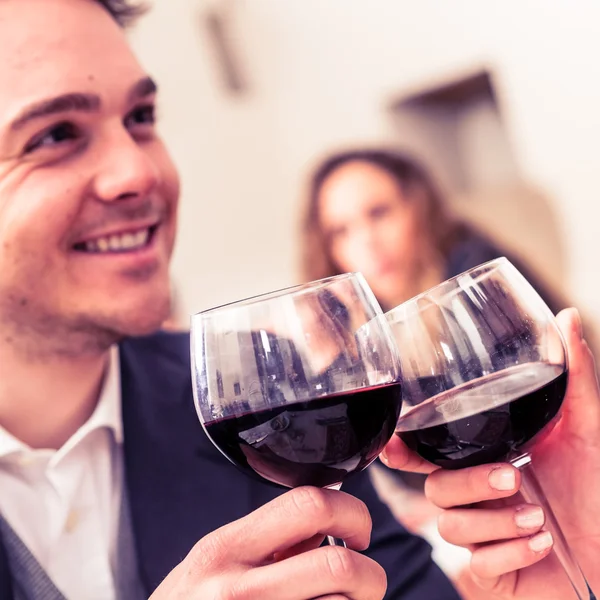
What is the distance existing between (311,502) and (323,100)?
342 centimetres

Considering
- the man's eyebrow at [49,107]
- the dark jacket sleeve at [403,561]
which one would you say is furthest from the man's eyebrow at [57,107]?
the dark jacket sleeve at [403,561]

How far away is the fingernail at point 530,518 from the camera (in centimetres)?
70

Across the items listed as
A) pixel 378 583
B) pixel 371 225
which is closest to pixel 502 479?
pixel 378 583

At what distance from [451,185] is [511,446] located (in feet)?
9.94

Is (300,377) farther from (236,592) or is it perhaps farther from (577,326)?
(577,326)

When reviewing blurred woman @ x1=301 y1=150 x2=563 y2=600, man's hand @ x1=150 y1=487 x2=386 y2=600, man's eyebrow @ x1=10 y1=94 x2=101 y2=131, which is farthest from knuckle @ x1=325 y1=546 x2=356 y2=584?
blurred woman @ x1=301 y1=150 x2=563 y2=600

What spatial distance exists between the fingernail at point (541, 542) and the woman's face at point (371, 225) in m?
2.06

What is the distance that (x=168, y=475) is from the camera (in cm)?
107

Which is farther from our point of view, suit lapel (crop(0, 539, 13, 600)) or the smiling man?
the smiling man

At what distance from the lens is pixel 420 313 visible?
0.65 m

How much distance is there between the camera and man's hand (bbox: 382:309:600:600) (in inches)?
Result: 27.6

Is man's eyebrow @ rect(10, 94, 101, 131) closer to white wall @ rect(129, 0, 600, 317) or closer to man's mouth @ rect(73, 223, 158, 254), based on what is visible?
man's mouth @ rect(73, 223, 158, 254)

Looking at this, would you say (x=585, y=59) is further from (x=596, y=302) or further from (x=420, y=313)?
(x=420, y=313)

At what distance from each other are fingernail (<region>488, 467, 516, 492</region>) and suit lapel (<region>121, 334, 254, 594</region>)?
18.8 inches
